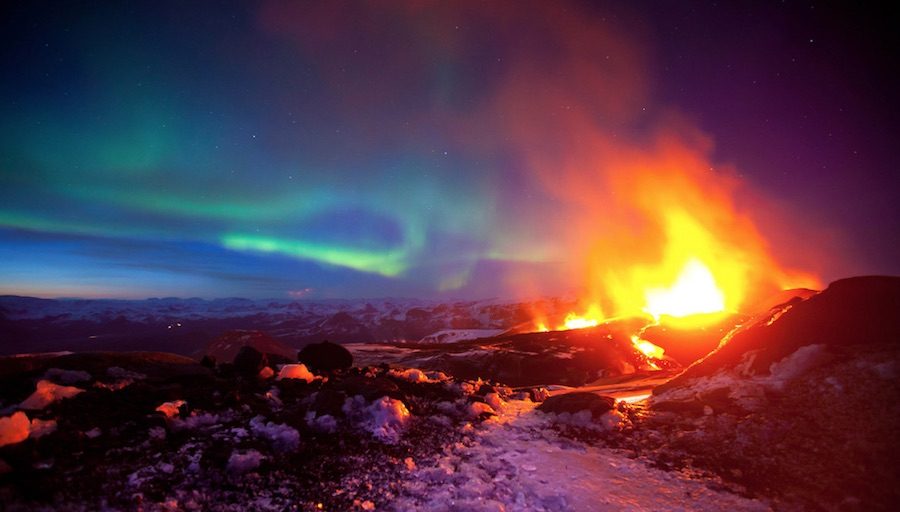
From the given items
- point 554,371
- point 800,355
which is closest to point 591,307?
point 554,371

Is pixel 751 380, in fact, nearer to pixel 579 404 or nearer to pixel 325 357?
pixel 579 404

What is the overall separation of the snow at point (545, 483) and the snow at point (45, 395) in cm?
794

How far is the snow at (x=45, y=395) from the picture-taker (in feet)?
26.7

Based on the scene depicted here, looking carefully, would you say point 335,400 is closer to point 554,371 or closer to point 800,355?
point 800,355

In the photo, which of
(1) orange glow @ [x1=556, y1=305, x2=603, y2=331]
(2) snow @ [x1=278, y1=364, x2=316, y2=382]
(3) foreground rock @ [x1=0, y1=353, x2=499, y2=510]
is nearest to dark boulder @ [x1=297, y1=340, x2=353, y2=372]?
(2) snow @ [x1=278, y1=364, x2=316, y2=382]

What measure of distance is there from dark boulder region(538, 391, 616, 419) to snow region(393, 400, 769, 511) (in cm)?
232

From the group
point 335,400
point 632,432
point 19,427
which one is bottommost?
point 632,432

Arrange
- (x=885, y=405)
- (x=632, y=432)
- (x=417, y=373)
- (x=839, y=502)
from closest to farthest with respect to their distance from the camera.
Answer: (x=839, y=502) → (x=885, y=405) → (x=632, y=432) → (x=417, y=373)

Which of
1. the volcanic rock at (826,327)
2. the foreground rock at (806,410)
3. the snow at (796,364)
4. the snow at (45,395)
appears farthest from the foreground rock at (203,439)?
the volcanic rock at (826,327)

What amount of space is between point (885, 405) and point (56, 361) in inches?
951

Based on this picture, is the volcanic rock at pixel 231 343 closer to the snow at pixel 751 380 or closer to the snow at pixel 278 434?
the snow at pixel 278 434

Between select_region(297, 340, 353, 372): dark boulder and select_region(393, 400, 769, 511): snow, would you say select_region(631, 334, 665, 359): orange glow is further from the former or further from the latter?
select_region(393, 400, 769, 511): snow

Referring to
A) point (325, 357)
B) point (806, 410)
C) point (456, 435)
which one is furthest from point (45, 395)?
point (806, 410)

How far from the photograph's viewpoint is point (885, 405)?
35.2ft
